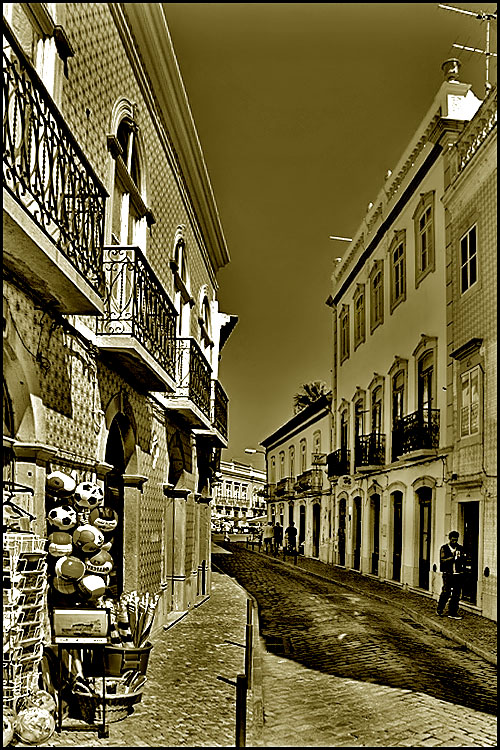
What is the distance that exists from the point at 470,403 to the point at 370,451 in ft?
25.5

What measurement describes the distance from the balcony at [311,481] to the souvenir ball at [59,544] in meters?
29.5

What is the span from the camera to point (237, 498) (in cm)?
7962

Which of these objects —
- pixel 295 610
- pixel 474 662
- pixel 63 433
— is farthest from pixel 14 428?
pixel 295 610

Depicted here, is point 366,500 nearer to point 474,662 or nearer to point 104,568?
point 474,662

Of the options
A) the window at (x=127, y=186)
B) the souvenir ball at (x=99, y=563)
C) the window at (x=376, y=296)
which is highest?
the window at (x=376, y=296)

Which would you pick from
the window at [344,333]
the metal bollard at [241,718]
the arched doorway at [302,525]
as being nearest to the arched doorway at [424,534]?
the window at [344,333]

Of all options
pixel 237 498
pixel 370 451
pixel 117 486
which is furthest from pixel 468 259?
pixel 237 498

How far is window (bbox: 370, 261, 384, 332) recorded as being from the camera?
24.9 meters

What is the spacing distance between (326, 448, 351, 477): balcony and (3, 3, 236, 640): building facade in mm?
11922

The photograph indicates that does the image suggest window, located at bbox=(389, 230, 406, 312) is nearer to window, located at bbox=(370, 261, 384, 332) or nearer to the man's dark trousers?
window, located at bbox=(370, 261, 384, 332)

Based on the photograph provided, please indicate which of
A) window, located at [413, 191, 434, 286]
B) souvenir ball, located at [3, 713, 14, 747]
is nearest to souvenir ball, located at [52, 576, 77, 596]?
souvenir ball, located at [3, 713, 14, 747]

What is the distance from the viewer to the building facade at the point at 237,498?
7612 centimetres

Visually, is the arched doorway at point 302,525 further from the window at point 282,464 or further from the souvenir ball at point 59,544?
the souvenir ball at point 59,544

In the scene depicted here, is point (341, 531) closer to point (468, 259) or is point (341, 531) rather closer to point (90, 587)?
point (468, 259)
